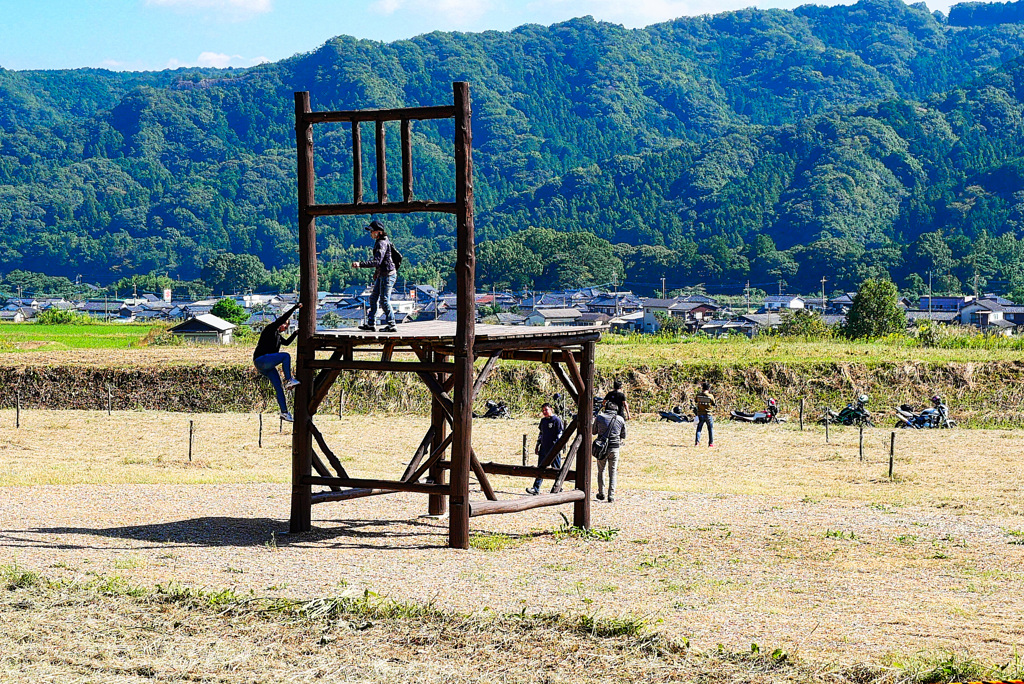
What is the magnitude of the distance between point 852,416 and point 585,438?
18.4 m

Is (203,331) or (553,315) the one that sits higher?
(203,331)

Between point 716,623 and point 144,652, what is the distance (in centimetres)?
453

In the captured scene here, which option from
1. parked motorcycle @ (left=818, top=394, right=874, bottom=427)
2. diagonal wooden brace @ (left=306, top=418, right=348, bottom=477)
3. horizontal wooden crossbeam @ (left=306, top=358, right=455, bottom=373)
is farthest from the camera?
parked motorcycle @ (left=818, top=394, right=874, bottom=427)

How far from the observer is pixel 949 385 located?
115 ft

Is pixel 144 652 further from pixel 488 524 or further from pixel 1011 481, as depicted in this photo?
pixel 1011 481

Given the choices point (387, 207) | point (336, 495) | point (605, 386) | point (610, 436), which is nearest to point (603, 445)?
point (610, 436)

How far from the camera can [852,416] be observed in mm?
31438

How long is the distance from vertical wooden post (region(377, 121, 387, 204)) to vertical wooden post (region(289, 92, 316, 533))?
0.82m

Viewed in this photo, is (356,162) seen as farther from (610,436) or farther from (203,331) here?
(203,331)

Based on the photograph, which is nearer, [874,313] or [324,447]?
[324,447]

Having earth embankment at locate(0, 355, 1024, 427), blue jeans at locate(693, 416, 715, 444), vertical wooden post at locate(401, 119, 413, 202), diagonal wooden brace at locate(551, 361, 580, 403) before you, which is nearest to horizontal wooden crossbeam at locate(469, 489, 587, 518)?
diagonal wooden brace at locate(551, 361, 580, 403)

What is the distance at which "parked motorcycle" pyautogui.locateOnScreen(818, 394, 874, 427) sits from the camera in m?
31.2

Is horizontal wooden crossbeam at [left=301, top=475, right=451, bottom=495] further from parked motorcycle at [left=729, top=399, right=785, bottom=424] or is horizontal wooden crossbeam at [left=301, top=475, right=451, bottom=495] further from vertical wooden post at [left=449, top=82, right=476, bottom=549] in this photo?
parked motorcycle at [left=729, top=399, right=785, bottom=424]

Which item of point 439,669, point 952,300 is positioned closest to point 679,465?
point 439,669
